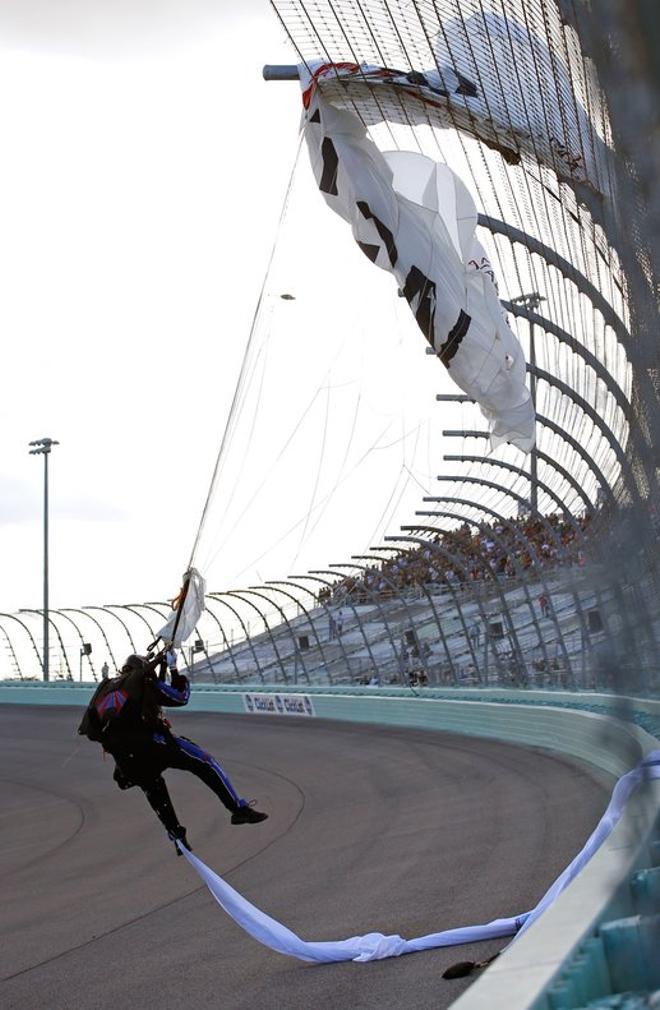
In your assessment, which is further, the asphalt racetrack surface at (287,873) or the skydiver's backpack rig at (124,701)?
the skydiver's backpack rig at (124,701)

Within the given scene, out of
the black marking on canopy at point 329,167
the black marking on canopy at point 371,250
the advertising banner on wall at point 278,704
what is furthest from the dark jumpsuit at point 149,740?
the advertising banner on wall at point 278,704

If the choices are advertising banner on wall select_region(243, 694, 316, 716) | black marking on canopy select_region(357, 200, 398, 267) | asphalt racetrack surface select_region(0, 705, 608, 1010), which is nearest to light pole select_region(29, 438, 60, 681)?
advertising banner on wall select_region(243, 694, 316, 716)

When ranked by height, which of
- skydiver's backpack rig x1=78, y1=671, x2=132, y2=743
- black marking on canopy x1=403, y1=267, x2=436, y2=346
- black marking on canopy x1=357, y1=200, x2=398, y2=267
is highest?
black marking on canopy x1=357, y1=200, x2=398, y2=267

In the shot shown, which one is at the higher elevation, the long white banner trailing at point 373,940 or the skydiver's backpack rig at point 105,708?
the skydiver's backpack rig at point 105,708

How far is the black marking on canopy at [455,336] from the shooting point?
13031 millimetres

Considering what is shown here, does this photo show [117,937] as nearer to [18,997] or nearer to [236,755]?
[18,997]

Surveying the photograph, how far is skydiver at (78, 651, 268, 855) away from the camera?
8734 millimetres

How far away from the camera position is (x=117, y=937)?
23.8 feet

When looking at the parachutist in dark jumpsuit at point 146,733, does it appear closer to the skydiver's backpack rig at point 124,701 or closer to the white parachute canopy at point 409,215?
the skydiver's backpack rig at point 124,701

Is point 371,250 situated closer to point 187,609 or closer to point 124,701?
point 187,609

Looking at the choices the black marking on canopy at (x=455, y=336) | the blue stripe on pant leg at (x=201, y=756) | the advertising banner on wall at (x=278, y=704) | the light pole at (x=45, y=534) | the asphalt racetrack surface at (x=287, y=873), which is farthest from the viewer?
the light pole at (x=45, y=534)

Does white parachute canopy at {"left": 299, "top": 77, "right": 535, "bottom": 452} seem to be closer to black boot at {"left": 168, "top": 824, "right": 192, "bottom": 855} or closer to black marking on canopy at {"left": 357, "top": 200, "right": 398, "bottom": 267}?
black marking on canopy at {"left": 357, "top": 200, "right": 398, "bottom": 267}

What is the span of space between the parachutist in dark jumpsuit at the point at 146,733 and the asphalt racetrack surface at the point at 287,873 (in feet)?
2.31

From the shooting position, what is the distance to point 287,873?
29.1 feet
